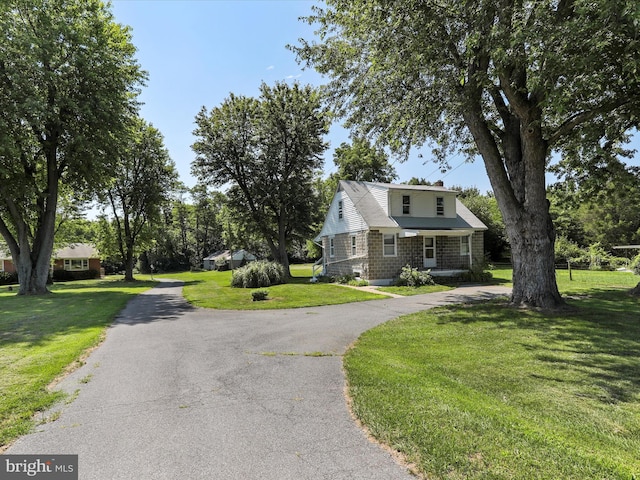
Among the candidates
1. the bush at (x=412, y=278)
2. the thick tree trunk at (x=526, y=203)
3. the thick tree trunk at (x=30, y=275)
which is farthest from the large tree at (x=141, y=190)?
the thick tree trunk at (x=526, y=203)

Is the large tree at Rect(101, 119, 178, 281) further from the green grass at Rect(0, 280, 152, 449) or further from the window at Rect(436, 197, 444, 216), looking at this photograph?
the window at Rect(436, 197, 444, 216)

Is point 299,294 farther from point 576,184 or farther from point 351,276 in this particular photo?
point 576,184

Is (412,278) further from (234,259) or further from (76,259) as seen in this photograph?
(76,259)

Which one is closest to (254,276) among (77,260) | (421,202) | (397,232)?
(397,232)

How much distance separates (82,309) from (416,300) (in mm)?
12264

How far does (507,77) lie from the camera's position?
9.55 metres

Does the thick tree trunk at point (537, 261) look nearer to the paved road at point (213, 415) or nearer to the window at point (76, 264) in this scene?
the paved road at point (213, 415)

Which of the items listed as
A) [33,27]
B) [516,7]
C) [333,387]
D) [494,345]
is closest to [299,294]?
[494,345]

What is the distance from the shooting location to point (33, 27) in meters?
17.2

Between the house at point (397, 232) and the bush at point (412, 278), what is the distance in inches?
42.3

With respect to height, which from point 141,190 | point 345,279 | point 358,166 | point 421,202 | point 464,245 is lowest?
point 345,279

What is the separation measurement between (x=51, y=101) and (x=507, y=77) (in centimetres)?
2082

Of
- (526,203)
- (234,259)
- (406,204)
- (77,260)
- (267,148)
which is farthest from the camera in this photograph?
(234,259)

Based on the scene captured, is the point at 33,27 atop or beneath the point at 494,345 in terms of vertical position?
atop
